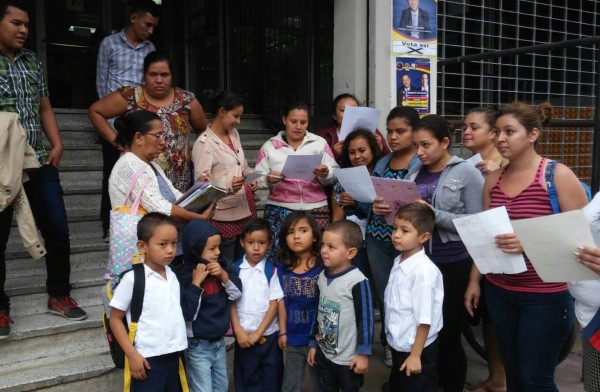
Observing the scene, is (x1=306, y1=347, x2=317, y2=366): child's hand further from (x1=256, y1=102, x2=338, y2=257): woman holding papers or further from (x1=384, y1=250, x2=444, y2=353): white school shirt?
(x1=256, y1=102, x2=338, y2=257): woman holding papers

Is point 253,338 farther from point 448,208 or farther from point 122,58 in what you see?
point 122,58

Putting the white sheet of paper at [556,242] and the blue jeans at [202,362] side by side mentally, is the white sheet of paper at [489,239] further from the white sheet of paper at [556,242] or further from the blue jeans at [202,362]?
the blue jeans at [202,362]

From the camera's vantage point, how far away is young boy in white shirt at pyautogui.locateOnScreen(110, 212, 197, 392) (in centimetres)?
243

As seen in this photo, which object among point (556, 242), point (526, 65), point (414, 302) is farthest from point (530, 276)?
point (526, 65)

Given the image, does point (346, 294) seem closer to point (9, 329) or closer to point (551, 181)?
point (551, 181)

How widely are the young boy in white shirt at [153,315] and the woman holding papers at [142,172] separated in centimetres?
18

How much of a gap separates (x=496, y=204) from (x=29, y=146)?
8.45 feet

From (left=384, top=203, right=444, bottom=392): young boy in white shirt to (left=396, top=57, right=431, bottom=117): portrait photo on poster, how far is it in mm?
2139

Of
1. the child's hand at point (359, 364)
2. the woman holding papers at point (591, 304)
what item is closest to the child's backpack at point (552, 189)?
the woman holding papers at point (591, 304)

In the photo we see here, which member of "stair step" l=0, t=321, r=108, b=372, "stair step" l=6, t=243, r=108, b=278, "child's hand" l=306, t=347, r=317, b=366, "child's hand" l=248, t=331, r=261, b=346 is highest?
"stair step" l=6, t=243, r=108, b=278

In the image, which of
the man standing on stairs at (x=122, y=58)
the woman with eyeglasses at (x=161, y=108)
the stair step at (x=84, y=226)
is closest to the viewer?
the woman with eyeglasses at (x=161, y=108)

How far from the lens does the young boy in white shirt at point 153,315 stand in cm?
243

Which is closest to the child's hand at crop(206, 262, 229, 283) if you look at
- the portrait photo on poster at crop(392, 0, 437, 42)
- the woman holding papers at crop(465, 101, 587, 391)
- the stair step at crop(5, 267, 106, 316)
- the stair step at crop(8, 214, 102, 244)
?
the woman holding papers at crop(465, 101, 587, 391)

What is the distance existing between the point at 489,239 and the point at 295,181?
151 cm
